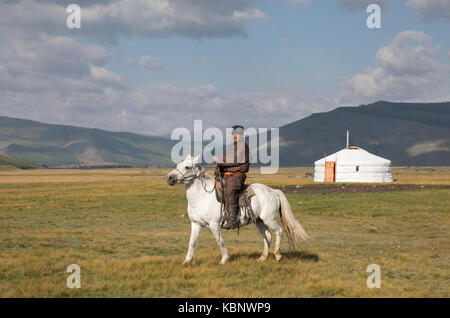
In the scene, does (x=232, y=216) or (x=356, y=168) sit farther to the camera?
(x=356, y=168)

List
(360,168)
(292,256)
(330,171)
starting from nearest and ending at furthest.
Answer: (292,256) < (360,168) < (330,171)

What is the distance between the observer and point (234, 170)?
999 cm

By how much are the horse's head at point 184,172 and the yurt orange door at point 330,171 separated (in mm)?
46902

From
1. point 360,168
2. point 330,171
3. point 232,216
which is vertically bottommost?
point 232,216

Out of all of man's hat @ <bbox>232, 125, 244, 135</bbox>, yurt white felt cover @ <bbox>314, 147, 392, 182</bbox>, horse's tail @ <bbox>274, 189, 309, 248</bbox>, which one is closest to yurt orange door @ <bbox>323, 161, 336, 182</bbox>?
yurt white felt cover @ <bbox>314, 147, 392, 182</bbox>

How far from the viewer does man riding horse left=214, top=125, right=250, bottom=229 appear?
32.2ft

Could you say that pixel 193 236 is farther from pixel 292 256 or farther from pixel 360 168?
pixel 360 168

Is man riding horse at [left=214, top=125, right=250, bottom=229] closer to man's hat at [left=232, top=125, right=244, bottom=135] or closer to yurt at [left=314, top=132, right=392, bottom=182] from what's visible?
man's hat at [left=232, top=125, right=244, bottom=135]

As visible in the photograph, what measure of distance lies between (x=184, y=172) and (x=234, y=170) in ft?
4.14

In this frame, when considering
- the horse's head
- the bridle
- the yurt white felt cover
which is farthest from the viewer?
the yurt white felt cover

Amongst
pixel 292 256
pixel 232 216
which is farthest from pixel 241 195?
pixel 292 256

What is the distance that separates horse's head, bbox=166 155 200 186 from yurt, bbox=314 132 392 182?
154ft
